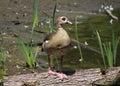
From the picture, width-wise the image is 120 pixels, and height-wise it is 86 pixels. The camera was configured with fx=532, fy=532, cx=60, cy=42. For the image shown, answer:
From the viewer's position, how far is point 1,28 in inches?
565

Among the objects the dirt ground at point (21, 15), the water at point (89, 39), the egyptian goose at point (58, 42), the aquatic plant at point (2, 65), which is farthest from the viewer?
the dirt ground at point (21, 15)

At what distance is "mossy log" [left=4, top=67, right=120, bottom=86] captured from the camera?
7.74 metres

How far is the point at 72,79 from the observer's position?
7.95 meters

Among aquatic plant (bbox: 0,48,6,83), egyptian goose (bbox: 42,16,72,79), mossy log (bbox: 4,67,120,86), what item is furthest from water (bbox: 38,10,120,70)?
mossy log (bbox: 4,67,120,86)

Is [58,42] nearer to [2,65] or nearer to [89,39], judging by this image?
[2,65]

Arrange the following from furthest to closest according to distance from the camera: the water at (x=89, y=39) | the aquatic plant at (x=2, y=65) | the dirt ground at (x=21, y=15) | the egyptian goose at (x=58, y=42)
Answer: the dirt ground at (x=21, y=15) < the water at (x=89, y=39) < the egyptian goose at (x=58, y=42) < the aquatic plant at (x=2, y=65)

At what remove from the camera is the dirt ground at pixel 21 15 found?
1182 centimetres

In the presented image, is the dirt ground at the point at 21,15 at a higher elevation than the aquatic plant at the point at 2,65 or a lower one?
higher

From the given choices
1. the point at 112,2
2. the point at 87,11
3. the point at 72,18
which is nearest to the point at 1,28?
the point at 72,18

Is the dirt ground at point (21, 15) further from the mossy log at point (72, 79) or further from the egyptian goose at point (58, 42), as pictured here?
the mossy log at point (72, 79)

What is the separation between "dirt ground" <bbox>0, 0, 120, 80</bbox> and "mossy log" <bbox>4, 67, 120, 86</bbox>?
8.98 ft

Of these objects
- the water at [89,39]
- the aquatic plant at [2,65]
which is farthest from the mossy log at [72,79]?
the water at [89,39]

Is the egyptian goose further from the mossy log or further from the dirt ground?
the dirt ground

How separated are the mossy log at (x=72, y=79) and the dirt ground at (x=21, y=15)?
274cm
